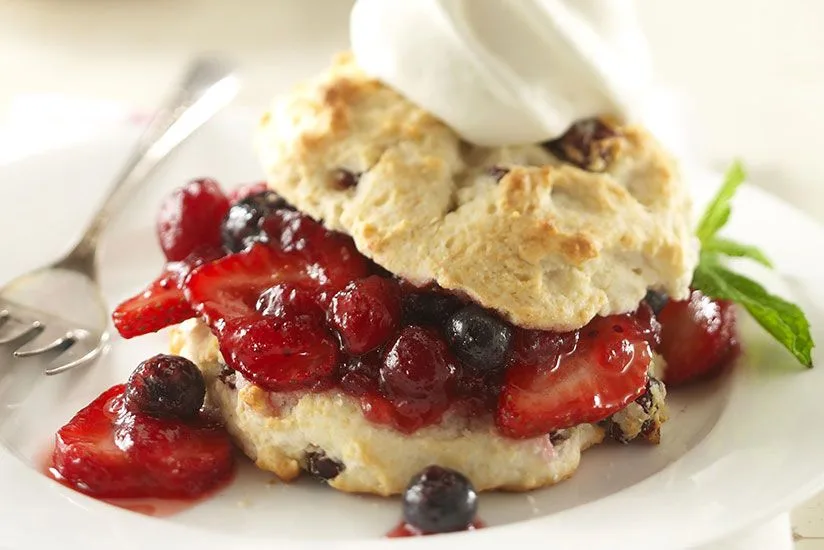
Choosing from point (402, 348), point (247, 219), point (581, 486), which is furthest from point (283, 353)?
point (581, 486)

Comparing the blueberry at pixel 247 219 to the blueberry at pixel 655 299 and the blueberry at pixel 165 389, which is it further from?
the blueberry at pixel 655 299

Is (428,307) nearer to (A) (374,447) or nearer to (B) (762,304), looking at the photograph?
(A) (374,447)

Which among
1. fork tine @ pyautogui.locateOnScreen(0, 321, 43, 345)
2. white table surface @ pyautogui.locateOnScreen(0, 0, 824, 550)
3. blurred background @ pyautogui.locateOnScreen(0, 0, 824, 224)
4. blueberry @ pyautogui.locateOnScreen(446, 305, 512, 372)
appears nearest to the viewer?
blueberry @ pyautogui.locateOnScreen(446, 305, 512, 372)

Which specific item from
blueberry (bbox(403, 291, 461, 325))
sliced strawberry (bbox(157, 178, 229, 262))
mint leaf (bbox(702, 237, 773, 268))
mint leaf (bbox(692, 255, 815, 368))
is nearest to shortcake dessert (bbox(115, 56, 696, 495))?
blueberry (bbox(403, 291, 461, 325))

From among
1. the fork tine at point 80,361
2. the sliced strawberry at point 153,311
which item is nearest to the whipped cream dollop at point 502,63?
the sliced strawberry at point 153,311

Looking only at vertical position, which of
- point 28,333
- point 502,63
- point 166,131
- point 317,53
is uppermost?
point 502,63

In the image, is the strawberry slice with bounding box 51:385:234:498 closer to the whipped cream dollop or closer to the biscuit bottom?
the biscuit bottom
